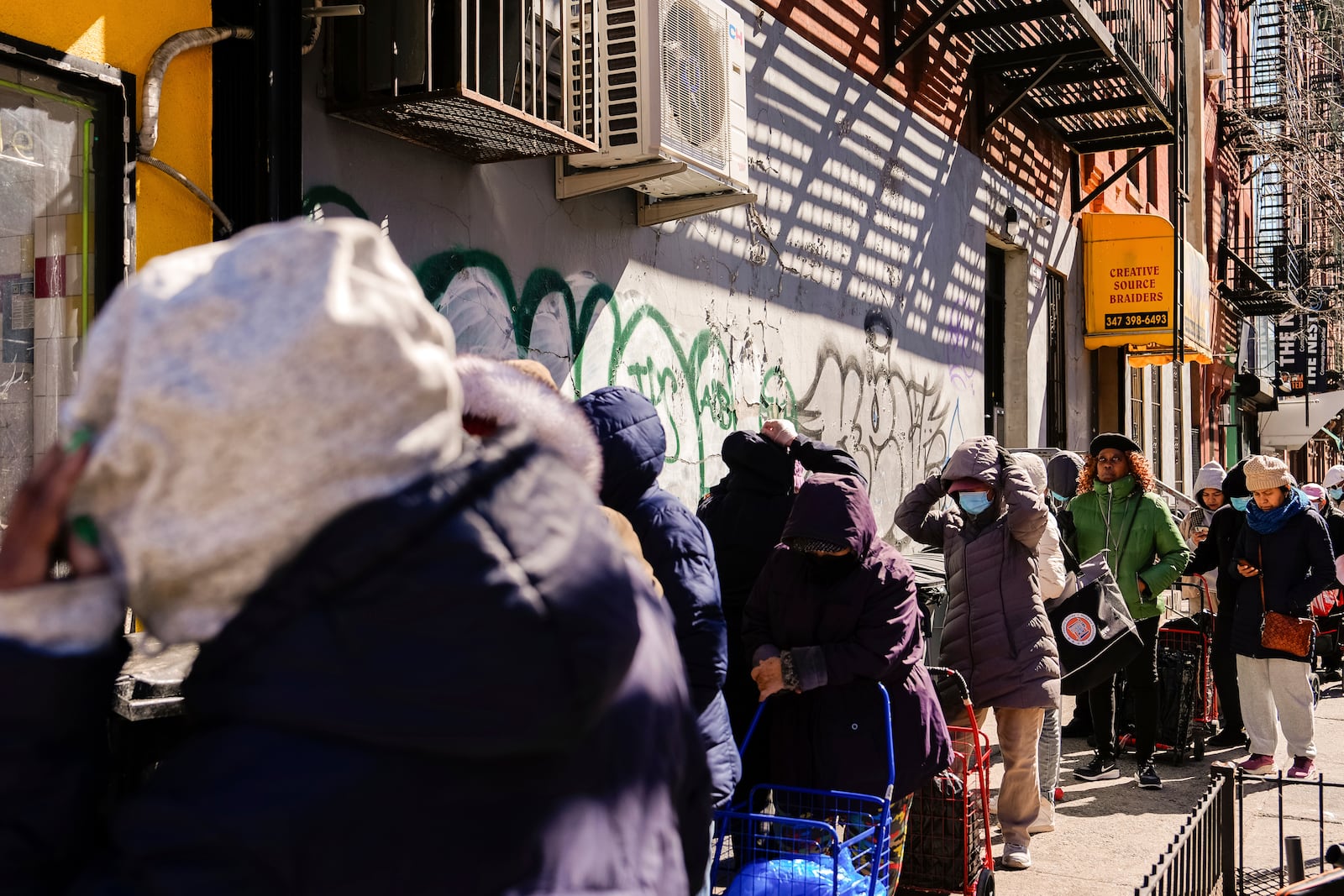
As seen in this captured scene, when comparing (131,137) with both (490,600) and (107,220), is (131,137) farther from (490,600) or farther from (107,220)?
(490,600)

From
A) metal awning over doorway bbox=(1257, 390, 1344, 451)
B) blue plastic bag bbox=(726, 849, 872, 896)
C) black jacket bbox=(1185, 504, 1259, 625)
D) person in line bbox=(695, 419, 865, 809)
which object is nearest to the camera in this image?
blue plastic bag bbox=(726, 849, 872, 896)

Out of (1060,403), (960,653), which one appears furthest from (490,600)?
(1060,403)

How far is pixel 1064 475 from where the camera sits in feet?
27.8

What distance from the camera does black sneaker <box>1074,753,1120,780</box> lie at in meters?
6.95

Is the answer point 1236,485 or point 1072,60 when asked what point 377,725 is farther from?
point 1072,60

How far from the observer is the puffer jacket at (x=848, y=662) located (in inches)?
159

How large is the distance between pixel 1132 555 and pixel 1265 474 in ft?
2.77

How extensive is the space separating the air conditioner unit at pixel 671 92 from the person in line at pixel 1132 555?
2.79m

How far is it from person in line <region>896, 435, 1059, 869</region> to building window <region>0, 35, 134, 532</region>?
141 inches

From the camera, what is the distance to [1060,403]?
15.0 metres

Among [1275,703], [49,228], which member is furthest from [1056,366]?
[49,228]

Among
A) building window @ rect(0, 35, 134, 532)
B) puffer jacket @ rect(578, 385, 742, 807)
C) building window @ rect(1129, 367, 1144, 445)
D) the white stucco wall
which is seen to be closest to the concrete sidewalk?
puffer jacket @ rect(578, 385, 742, 807)

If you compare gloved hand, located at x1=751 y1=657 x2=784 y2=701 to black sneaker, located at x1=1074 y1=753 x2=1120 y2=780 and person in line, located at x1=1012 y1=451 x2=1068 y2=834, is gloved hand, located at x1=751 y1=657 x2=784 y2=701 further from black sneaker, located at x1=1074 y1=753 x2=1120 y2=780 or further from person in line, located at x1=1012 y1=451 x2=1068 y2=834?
black sneaker, located at x1=1074 y1=753 x2=1120 y2=780

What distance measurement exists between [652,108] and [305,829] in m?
5.26
